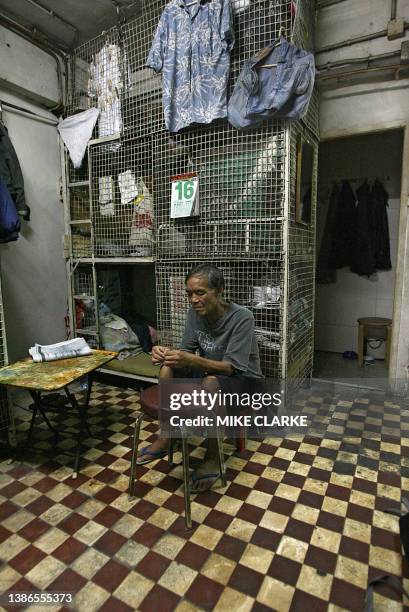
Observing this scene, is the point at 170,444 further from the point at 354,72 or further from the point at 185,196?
the point at 354,72

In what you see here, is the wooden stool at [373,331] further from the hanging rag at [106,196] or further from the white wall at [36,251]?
the white wall at [36,251]

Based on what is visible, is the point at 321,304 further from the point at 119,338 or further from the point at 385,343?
the point at 119,338

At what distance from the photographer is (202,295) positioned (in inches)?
79.1

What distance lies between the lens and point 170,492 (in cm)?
196

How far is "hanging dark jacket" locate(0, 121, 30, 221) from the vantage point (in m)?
2.83

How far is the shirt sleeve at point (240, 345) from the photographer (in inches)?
78.4

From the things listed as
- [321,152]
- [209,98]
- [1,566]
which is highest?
[321,152]

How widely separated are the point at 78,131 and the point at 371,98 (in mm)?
2712

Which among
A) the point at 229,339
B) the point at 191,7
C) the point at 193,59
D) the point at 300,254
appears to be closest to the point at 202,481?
the point at 229,339

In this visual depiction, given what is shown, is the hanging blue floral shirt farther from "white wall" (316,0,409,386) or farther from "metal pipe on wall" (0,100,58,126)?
"metal pipe on wall" (0,100,58,126)

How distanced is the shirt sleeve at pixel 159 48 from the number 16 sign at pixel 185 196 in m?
0.85

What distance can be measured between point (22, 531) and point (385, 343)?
393cm

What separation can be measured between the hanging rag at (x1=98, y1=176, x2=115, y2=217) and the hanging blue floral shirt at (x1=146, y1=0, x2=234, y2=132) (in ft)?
3.03

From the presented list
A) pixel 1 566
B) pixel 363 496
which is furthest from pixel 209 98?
pixel 1 566
